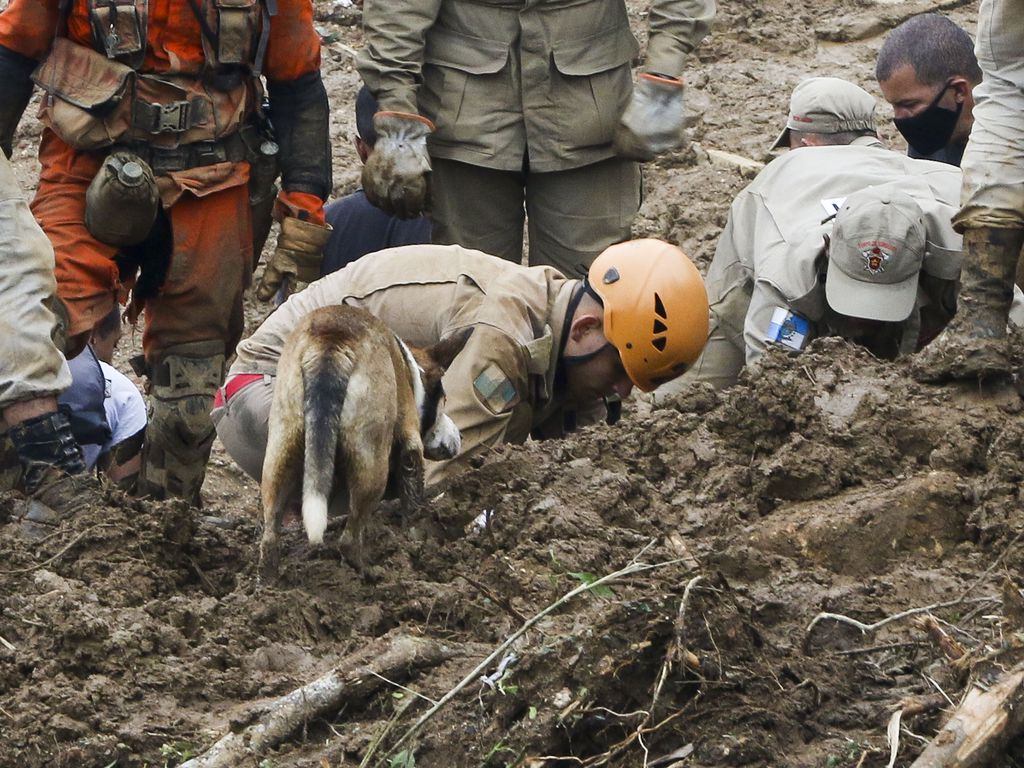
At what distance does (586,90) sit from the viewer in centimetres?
659

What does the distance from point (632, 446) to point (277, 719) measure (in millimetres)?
2205

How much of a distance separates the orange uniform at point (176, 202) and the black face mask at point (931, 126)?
2699 mm

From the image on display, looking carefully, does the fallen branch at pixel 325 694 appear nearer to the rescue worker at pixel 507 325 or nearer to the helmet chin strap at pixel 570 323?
the rescue worker at pixel 507 325

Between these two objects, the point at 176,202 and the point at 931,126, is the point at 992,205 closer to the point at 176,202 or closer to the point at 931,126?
the point at 931,126

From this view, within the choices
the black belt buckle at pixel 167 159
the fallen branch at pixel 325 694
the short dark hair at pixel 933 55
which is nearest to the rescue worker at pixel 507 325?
the black belt buckle at pixel 167 159

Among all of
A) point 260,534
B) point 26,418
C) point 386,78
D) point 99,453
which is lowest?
point 99,453

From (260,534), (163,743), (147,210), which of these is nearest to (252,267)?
(147,210)

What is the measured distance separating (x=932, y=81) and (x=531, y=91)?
1854 millimetres

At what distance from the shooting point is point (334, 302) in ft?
18.4

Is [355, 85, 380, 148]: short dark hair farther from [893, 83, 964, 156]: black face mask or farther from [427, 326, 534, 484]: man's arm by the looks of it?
[893, 83, 964, 156]: black face mask

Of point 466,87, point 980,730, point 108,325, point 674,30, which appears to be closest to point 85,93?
point 108,325

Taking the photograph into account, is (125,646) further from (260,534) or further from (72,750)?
(260,534)

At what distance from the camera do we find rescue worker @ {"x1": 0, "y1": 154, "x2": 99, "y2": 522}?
16.3 ft

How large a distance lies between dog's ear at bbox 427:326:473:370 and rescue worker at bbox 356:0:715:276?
1.11 m
